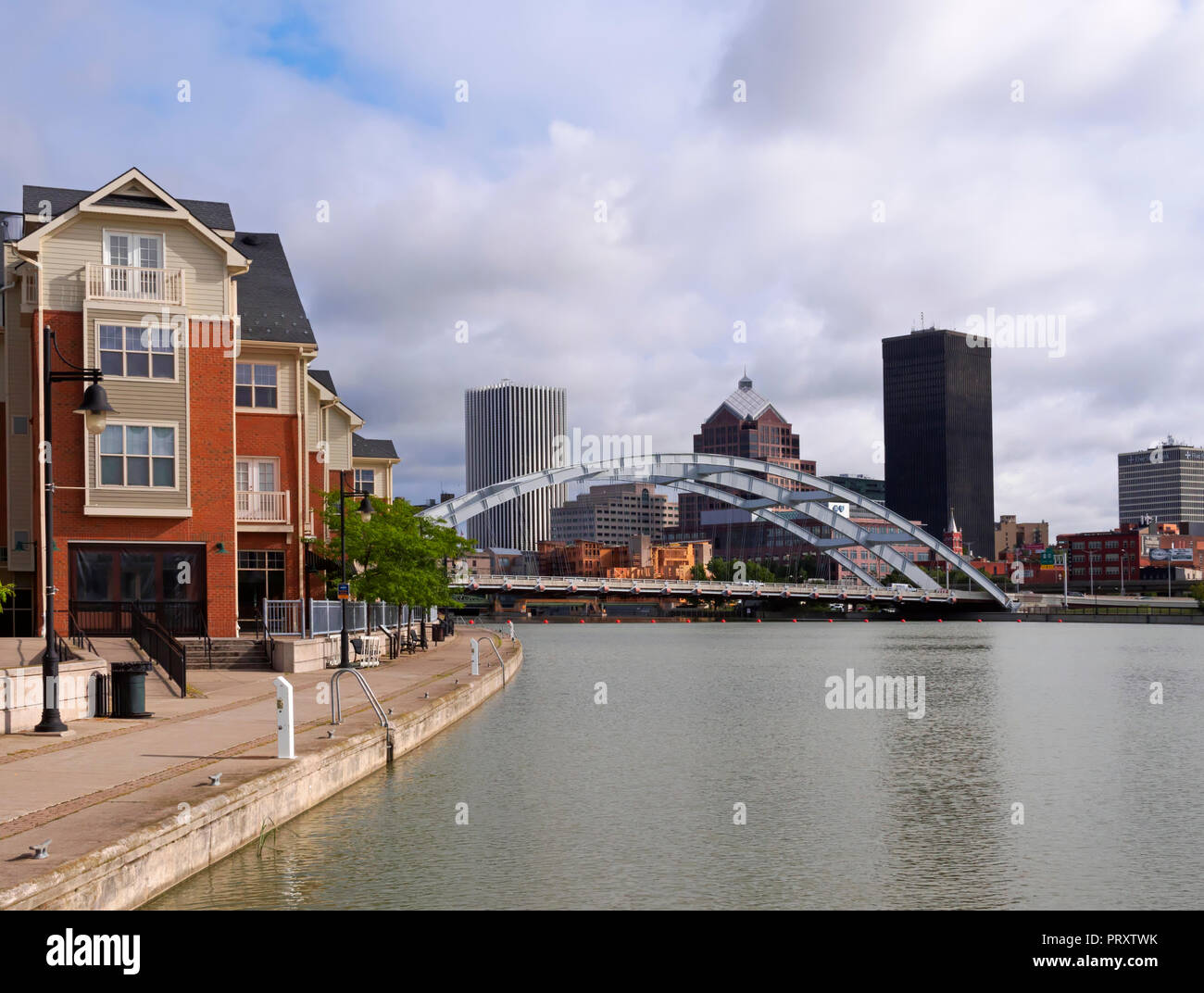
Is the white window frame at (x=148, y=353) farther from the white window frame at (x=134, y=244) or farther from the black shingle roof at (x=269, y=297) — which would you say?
the black shingle roof at (x=269, y=297)

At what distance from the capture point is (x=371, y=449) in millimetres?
63906

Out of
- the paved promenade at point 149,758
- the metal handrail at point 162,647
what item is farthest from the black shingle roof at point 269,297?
the paved promenade at point 149,758

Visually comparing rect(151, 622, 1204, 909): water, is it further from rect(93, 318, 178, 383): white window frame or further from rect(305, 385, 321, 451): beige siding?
rect(305, 385, 321, 451): beige siding

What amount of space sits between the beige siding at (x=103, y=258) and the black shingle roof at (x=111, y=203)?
57cm

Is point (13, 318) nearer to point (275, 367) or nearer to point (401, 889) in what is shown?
point (275, 367)

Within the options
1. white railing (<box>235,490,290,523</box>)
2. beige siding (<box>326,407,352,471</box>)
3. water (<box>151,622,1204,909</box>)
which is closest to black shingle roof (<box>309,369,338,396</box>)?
beige siding (<box>326,407,352,471</box>)

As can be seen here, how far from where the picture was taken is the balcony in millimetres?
34312

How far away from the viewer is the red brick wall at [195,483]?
112 feet

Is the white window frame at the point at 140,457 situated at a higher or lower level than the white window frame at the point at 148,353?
lower

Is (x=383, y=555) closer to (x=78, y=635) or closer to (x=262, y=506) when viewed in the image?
(x=262, y=506)

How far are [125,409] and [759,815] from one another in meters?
23.3
